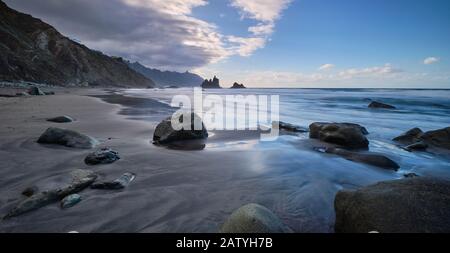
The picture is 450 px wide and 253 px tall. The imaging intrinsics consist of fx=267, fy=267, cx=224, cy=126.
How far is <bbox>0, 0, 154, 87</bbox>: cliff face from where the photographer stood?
46.3 meters

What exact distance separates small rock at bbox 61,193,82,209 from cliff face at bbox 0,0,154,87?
46.3m

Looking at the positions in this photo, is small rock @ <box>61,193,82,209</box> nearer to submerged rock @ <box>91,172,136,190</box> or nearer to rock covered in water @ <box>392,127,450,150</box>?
submerged rock @ <box>91,172,136,190</box>

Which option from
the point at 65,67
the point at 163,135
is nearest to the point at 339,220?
the point at 163,135

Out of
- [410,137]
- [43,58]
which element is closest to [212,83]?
[43,58]

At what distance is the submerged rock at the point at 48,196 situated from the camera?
9.48 feet

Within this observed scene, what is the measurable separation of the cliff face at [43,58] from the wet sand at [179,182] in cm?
4445

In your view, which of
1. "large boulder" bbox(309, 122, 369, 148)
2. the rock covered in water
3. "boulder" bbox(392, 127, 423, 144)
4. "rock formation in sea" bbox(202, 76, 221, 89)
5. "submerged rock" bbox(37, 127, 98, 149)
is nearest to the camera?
"submerged rock" bbox(37, 127, 98, 149)

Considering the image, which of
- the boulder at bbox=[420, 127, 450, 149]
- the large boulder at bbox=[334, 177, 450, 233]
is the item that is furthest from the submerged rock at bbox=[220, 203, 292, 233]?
the boulder at bbox=[420, 127, 450, 149]

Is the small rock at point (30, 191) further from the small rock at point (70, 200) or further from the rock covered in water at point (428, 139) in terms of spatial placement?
the rock covered in water at point (428, 139)
